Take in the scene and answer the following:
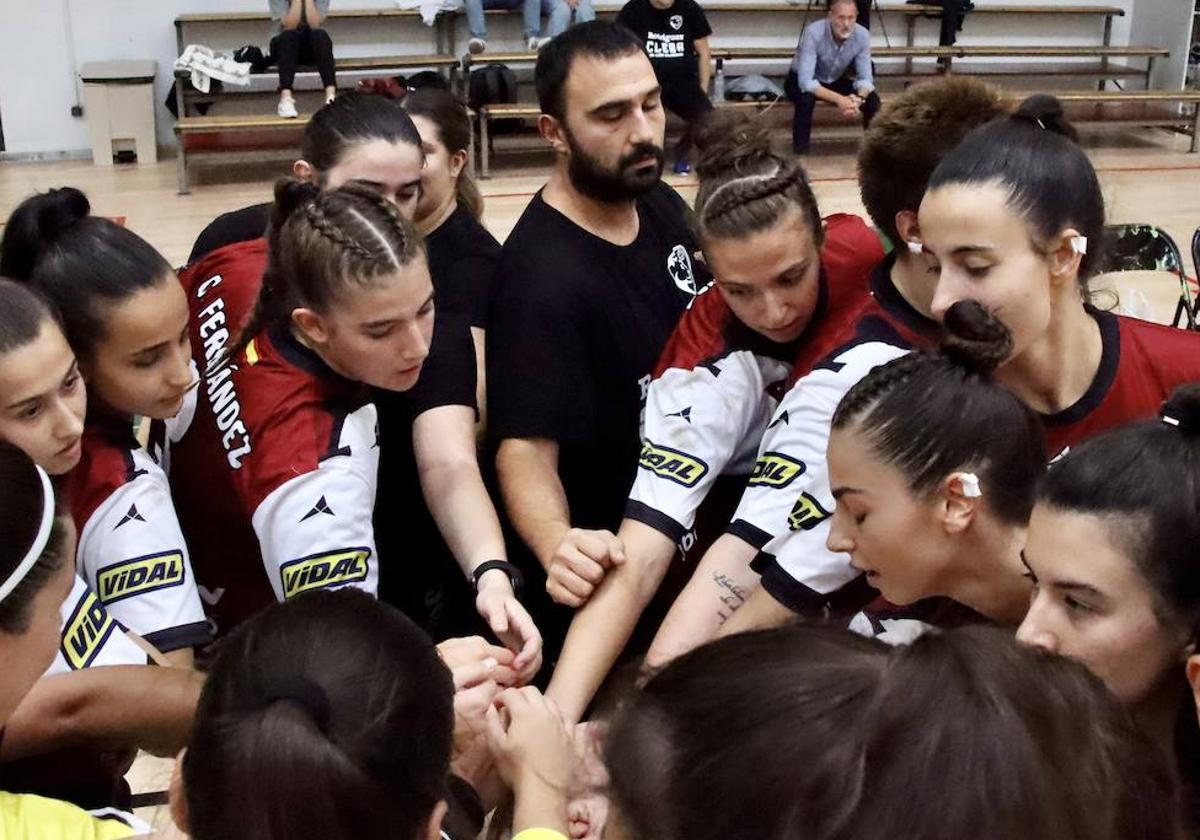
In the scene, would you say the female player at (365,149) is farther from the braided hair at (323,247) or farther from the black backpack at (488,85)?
the black backpack at (488,85)

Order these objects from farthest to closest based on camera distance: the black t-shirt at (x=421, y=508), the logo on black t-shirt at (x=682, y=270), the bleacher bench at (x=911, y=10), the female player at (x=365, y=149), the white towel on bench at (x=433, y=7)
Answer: the bleacher bench at (x=911, y=10)
the white towel on bench at (x=433, y=7)
the logo on black t-shirt at (x=682, y=270)
the female player at (x=365, y=149)
the black t-shirt at (x=421, y=508)

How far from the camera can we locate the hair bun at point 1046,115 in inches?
68.4

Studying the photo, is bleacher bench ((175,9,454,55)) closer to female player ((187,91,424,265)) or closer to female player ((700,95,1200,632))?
female player ((187,91,424,265))

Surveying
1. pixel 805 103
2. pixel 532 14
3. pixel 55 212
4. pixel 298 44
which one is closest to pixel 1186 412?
pixel 55 212

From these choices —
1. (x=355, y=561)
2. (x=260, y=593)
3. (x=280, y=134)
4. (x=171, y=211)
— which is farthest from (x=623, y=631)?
(x=280, y=134)

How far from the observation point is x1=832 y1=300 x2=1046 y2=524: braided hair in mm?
1491

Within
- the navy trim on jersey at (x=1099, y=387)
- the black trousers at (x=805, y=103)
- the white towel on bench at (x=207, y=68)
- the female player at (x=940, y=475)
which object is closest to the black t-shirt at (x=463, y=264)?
the female player at (x=940, y=475)

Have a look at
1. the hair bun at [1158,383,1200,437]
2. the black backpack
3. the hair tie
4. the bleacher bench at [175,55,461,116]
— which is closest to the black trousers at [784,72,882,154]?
the black backpack

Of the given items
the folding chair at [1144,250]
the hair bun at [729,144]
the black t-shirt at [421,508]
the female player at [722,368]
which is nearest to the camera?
the female player at [722,368]

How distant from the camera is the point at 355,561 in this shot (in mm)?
1643

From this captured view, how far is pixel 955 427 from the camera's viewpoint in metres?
1.50

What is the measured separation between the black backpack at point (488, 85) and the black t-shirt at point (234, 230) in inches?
232

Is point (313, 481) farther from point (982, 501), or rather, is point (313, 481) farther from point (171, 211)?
point (171, 211)

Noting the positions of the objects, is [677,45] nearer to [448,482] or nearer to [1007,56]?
[1007,56]
